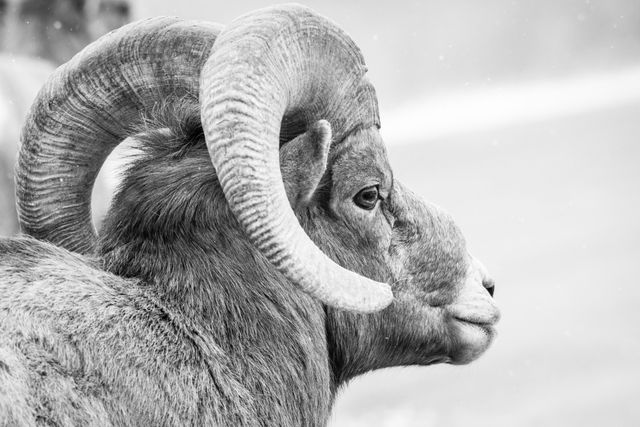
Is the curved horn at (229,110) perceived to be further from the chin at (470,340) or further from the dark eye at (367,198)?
the chin at (470,340)

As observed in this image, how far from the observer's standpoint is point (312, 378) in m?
4.05

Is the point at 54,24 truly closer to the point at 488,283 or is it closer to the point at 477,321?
the point at 488,283

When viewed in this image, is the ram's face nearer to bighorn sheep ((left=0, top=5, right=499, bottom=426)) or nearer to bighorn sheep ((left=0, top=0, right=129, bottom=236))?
bighorn sheep ((left=0, top=5, right=499, bottom=426))

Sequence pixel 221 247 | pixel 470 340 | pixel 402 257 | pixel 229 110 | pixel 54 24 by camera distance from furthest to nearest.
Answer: pixel 54 24 → pixel 470 340 → pixel 402 257 → pixel 221 247 → pixel 229 110

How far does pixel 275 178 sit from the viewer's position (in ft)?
11.2

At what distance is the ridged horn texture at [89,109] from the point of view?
13.3ft

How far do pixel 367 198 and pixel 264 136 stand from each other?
92 centimetres

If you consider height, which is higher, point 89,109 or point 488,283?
point 488,283

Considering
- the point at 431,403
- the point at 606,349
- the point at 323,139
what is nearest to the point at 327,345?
the point at 323,139

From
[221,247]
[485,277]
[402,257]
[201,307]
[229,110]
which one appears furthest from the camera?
[485,277]

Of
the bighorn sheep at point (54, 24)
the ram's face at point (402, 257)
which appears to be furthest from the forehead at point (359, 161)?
the bighorn sheep at point (54, 24)

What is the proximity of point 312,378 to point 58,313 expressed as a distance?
3.71 feet

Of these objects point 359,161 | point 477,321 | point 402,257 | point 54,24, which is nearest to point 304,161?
point 359,161

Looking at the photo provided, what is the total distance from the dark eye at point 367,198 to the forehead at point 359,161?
0.11ft
